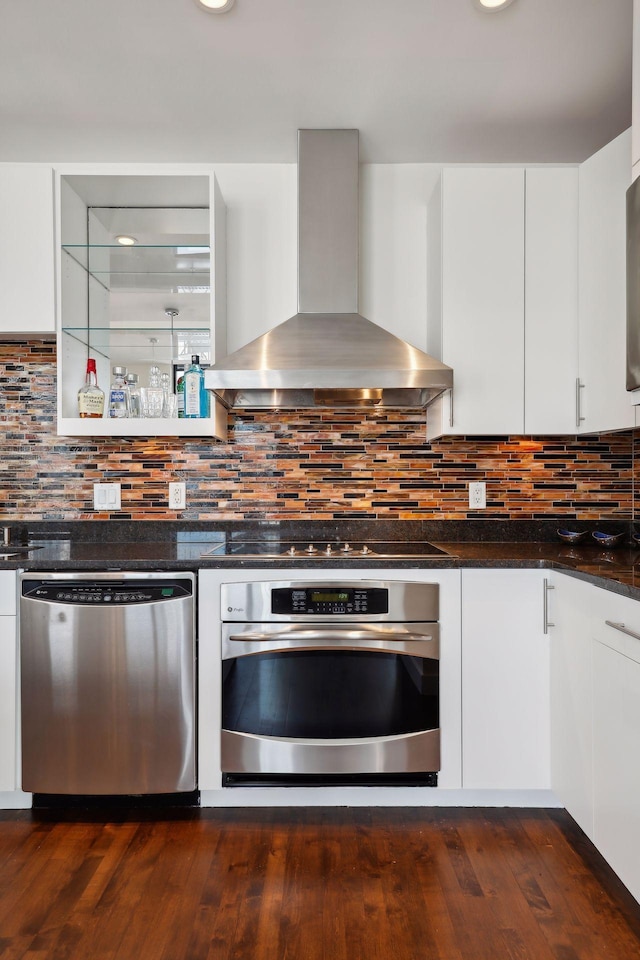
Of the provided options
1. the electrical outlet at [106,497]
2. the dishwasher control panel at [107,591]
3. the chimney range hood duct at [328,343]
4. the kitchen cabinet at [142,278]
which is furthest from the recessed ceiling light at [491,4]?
the electrical outlet at [106,497]

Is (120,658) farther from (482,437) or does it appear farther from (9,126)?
(9,126)

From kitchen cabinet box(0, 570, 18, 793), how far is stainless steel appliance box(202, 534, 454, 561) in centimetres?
69

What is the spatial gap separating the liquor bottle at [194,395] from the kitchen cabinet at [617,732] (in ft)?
5.21

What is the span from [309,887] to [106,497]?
1.69m

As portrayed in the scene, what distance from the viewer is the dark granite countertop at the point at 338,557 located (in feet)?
6.92

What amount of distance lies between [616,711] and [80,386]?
7.41 feet

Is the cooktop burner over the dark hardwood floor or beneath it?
over

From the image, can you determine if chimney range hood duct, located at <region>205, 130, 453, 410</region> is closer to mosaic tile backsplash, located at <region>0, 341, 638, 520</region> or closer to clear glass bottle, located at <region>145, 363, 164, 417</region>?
mosaic tile backsplash, located at <region>0, 341, 638, 520</region>

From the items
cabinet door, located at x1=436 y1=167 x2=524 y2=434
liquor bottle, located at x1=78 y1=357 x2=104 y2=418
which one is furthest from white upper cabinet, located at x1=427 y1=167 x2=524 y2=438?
liquor bottle, located at x1=78 y1=357 x2=104 y2=418

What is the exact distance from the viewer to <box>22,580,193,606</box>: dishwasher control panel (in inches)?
82.6

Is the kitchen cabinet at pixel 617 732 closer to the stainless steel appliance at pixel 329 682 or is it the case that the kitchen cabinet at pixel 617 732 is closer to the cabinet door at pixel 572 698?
the cabinet door at pixel 572 698

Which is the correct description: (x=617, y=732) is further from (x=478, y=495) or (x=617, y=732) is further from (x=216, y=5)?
(x=216, y=5)

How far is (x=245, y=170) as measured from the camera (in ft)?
8.86

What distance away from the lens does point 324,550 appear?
2.33m
